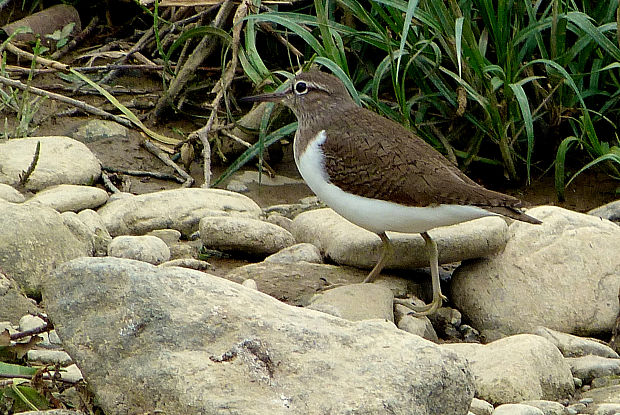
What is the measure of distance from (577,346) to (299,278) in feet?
4.71

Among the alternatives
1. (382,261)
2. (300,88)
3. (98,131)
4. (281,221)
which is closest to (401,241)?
(382,261)

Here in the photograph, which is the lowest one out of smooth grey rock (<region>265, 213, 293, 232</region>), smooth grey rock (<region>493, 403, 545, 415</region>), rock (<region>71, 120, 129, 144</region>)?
rock (<region>71, 120, 129, 144</region>)

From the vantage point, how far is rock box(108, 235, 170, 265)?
17.5ft

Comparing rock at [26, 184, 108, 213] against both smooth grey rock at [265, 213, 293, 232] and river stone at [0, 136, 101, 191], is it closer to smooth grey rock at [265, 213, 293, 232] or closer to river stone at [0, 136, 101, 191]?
river stone at [0, 136, 101, 191]

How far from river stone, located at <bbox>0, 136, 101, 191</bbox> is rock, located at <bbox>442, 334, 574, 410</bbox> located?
9.97 feet

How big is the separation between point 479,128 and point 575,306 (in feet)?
6.09

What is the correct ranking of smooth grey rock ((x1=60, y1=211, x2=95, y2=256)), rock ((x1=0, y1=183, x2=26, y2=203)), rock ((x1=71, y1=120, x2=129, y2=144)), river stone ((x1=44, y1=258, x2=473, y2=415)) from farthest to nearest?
rock ((x1=71, y1=120, x2=129, y2=144)), rock ((x1=0, y1=183, x2=26, y2=203)), smooth grey rock ((x1=60, y1=211, x2=95, y2=256)), river stone ((x1=44, y1=258, x2=473, y2=415))

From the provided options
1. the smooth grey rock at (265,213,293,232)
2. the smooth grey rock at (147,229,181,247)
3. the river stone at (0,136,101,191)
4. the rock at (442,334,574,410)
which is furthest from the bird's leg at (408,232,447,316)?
the river stone at (0,136,101,191)

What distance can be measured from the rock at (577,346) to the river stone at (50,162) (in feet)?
10.5

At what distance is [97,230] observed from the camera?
5547 mm

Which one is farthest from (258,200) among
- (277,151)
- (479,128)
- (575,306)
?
(575,306)

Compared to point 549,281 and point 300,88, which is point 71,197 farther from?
point 549,281

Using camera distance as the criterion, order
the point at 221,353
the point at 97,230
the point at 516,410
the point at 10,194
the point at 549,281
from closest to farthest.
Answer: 1. the point at 221,353
2. the point at 516,410
3. the point at 549,281
4. the point at 97,230
5. the point at 10,194

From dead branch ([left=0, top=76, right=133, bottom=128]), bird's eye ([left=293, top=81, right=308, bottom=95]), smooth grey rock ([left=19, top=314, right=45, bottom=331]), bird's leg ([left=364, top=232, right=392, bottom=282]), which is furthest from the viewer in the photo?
dead branch ([left=0, top=76, right=133, bottom=128])
